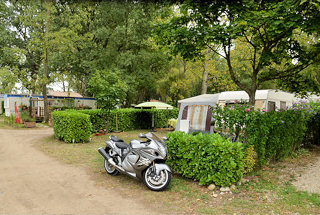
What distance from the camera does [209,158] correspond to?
3.91 metres

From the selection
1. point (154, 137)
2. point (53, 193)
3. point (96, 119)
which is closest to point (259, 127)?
point (154, 137)

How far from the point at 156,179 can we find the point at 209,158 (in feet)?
3.44

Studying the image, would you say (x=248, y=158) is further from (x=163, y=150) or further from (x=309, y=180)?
(x=163, y=150)

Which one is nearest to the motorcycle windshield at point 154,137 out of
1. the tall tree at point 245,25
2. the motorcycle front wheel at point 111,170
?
the motorcycle front wheel at point 111,170

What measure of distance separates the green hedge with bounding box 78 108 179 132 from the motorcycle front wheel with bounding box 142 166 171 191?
7613 mm

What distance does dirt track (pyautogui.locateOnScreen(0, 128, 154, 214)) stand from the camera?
3125 millimetres

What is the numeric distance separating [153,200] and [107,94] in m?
7.58

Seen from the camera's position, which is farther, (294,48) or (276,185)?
(294,48)

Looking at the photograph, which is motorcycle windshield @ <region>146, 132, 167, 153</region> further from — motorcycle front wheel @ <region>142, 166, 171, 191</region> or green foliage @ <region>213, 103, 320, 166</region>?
green foliage @ <region>213, 103, 320, 166</region>

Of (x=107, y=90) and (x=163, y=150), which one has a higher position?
(x=107, y=90)

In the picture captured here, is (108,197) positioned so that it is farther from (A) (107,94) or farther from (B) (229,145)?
(A) (107,94)

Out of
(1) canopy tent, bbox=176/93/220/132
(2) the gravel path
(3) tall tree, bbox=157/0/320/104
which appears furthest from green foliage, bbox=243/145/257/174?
→ (1) canopy tent, bbox=176/93/220/132

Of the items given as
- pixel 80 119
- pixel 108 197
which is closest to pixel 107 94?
pixel 80 119

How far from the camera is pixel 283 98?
11.8 metres
